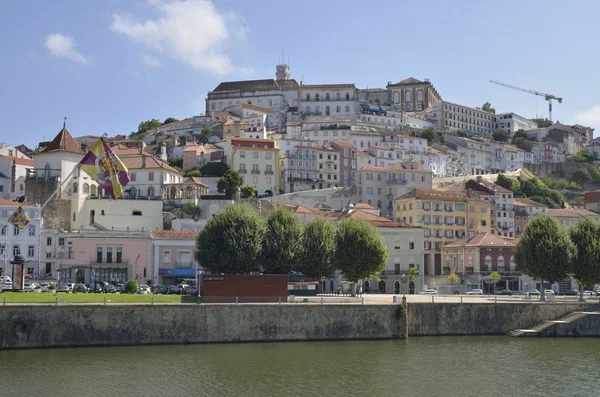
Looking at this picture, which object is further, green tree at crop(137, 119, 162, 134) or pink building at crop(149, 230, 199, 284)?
green tree at crop(137, 119, 162, 134)

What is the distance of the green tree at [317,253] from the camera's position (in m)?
63.0

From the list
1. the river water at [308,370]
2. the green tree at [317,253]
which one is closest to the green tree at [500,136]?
the green tree at [317,253]

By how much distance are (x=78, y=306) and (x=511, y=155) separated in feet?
446

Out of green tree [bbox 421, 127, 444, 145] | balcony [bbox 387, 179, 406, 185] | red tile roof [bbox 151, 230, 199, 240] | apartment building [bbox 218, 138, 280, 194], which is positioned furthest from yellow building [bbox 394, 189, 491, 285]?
green tree [bbox 421, 127, 444, 145]

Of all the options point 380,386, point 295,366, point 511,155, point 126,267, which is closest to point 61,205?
point 126,267

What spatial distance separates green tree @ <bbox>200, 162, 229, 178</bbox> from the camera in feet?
370

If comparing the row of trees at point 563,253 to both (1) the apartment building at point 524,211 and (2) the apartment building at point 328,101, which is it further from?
(2) the apartment building at point 328,101

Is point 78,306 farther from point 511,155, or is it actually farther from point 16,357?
point 511,155

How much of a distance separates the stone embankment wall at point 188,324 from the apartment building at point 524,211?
71.1 meters

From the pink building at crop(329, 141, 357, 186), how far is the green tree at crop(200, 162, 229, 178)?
21.2 m

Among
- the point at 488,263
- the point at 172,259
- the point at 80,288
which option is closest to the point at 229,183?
the point at 172,259

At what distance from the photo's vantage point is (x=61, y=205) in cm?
8400

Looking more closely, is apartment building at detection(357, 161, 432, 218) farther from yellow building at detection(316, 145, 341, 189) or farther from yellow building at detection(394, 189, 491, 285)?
yellow building at detection(394, 189, 491, 285)

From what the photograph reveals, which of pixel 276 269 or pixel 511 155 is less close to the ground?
pixel 511 155
